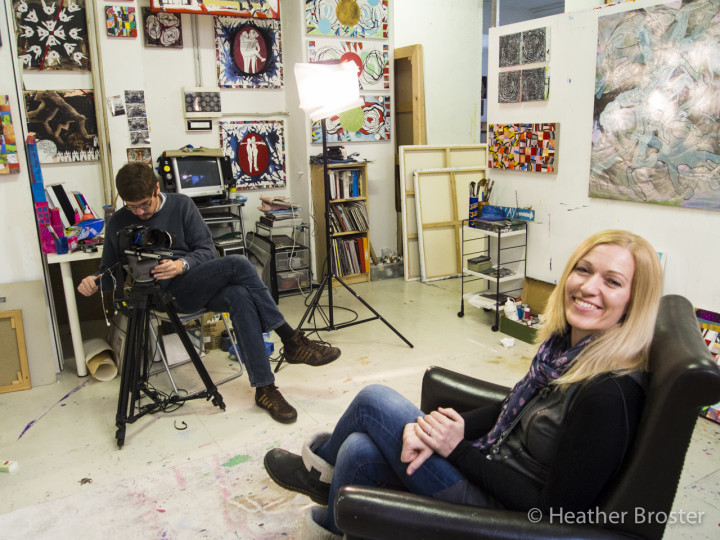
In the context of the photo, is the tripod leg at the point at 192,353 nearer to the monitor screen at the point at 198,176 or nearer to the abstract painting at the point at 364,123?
the monitor screen at the point at 198,176

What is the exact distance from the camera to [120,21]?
402 centimetres

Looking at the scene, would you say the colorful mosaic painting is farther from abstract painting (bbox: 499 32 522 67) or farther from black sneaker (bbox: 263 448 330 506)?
black sneaker (bbox: 263 448 330 506)

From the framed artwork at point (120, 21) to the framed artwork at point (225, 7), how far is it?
1.23 ft

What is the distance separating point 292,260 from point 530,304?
199 centimetres

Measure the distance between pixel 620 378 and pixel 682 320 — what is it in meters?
0.31

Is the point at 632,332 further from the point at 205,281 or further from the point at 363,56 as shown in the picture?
the point at 363,56

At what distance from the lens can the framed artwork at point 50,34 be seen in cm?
402

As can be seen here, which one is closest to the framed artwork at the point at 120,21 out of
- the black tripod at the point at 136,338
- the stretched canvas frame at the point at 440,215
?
the black tripod at the point at 136,338

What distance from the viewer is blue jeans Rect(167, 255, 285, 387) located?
2857 millimetres

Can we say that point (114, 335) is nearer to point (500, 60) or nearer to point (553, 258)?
point (553, 258)

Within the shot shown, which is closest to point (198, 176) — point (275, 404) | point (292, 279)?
point (292, 279)

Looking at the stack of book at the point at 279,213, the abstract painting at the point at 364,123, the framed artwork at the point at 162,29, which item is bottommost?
the stack of book at the point at 279,213

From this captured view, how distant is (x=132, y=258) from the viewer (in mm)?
2643

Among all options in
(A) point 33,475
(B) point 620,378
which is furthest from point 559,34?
(A) point 33,475
